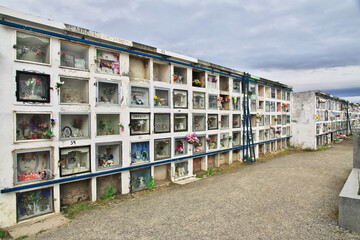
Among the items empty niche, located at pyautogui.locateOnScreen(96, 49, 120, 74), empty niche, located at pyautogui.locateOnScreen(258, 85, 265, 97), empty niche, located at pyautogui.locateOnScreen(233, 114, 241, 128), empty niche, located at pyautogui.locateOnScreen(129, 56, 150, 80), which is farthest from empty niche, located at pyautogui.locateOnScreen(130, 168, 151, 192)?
empty niche, located at pyautogui.locateOnScreen(258, 85, 265, 97)

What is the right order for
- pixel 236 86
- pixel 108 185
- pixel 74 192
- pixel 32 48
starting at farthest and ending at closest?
pixel 236 86, pixel 108 185, pixel 74 192, pixel 32 48

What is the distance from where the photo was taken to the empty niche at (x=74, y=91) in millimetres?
6965

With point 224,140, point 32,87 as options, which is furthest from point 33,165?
point 224,140

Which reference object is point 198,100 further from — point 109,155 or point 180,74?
point 109,155

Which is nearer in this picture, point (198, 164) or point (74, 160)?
point (74, 160)

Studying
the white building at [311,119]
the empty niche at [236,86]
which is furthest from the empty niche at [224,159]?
the white building at [311,119]

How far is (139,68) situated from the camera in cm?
909

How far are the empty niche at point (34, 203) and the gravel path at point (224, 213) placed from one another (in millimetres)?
1094

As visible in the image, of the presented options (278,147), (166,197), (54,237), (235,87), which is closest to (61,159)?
(54,237)

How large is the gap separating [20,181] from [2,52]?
373cm

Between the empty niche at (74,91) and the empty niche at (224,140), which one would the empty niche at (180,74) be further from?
the empty niche at (74,91)

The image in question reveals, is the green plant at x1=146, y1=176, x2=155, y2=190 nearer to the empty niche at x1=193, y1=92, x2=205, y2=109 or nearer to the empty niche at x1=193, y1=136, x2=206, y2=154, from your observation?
the empty niche at x1=193, y1=136, x2=206, y2=154

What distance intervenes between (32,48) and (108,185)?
541cm

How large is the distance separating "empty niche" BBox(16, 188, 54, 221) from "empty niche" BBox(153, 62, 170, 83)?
21.2 ft
